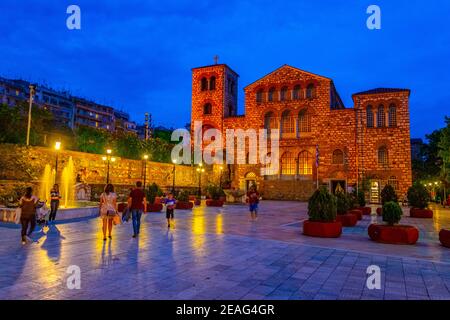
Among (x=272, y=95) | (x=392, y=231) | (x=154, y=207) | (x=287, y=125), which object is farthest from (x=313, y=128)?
(x=392, y=231)

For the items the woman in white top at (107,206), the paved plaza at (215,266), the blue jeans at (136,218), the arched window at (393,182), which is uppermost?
the arched window at (393,182)

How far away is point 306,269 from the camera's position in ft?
19.9

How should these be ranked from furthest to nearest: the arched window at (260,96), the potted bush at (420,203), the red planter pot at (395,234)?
the arched window at (260,96)
the potted bush at (420,203)
the red planter pot at (395,234)

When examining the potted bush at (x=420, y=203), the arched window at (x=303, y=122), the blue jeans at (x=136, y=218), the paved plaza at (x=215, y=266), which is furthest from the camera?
the arched window at (x=303, y=122)

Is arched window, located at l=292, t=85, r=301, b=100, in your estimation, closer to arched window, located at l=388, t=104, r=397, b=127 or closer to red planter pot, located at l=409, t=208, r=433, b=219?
arched window, located at l=388, t=104, r=397, b=127

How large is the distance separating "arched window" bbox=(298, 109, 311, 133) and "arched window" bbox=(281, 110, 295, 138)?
2.83ft

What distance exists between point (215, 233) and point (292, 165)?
30634mm

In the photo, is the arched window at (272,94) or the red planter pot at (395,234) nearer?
the red planter pot at (395,234)

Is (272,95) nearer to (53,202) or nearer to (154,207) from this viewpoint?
(154,207)

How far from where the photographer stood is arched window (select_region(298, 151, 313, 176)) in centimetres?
3897

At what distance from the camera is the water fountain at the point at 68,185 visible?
18.9 metres

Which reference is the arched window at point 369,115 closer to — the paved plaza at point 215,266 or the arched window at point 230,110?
the arched window at point 230,110

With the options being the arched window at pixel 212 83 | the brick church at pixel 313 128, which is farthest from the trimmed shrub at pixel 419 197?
the arched window at pixel 212 83
